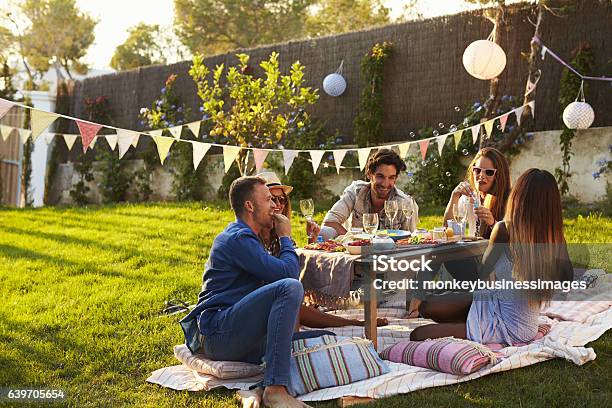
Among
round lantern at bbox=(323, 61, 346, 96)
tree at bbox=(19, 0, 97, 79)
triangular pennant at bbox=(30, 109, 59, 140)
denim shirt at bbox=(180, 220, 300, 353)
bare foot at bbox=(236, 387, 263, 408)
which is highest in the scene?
tree at bbox=(19, 0, 97, 79)

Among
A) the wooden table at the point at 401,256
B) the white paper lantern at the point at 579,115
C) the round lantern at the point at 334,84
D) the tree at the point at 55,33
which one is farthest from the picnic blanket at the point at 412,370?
the tree at the point at 55,33

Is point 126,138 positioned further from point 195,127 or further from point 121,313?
point 195,127

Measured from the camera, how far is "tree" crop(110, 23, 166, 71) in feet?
86.8

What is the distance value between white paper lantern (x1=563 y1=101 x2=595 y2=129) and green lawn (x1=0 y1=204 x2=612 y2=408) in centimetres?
104

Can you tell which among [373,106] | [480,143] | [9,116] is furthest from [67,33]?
[480,143]

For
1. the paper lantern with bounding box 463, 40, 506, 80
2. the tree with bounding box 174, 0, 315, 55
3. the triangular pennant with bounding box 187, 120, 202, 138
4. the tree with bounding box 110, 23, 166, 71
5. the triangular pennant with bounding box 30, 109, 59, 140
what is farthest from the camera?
the tree with bounding box 110, 23, 166, 71

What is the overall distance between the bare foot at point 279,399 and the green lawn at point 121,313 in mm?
233

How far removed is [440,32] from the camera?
9.02 meters

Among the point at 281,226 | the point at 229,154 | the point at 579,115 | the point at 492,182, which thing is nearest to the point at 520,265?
the point at 492,182

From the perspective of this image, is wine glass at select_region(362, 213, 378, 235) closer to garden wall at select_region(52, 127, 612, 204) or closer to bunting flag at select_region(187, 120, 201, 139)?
bunting flag at select_region(187, 120, 201, 139)

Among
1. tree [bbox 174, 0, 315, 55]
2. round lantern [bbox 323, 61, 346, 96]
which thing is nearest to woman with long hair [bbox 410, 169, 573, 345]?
round lantern [bbox 323, 61, 346, 96]

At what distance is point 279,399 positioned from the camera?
10.4 ft

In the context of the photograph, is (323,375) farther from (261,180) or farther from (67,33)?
(67,33)

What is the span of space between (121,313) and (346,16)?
18.1 meters
